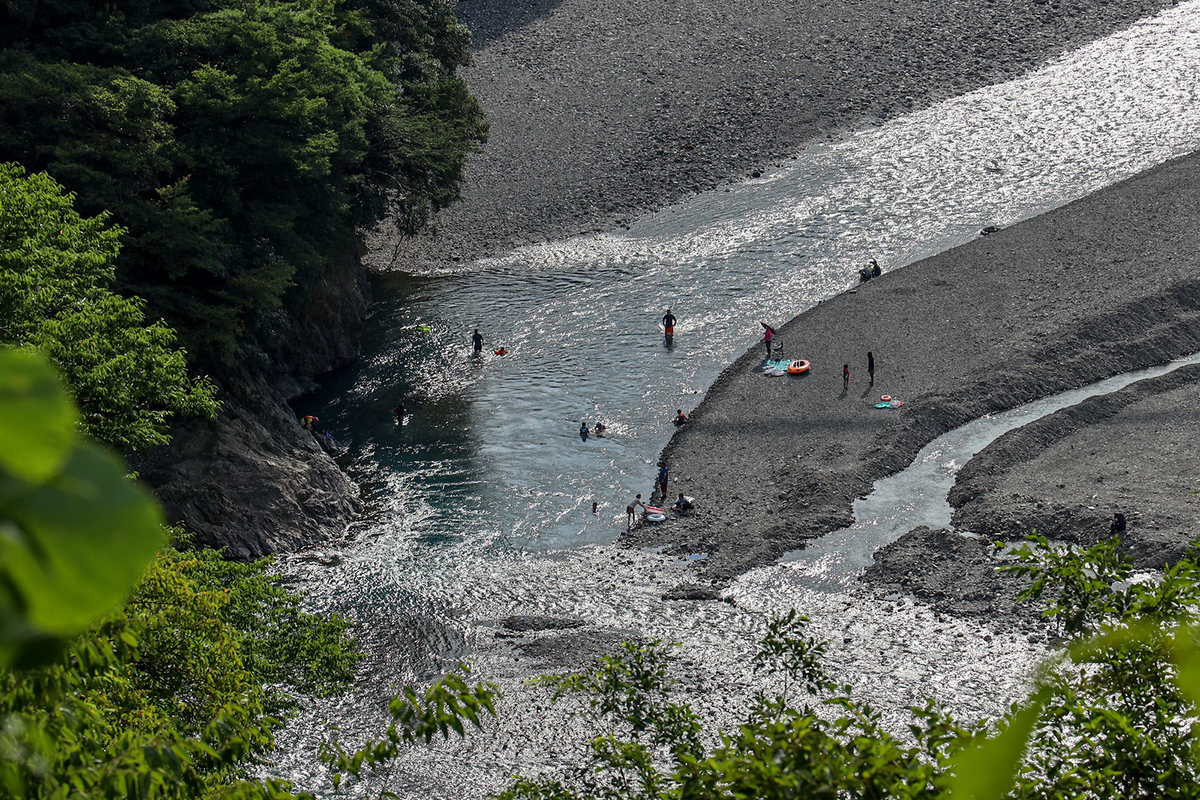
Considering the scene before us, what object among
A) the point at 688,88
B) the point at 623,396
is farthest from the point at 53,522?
the point at 688,88

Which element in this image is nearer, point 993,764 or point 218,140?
point 993,764

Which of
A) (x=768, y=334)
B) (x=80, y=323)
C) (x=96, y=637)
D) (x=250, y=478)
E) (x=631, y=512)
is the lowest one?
(x=631, y=512)

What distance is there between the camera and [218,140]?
129 feet

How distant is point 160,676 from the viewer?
16578 millimetres

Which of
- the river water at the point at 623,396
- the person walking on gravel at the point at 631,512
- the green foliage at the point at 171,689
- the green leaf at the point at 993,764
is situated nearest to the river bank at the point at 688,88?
the river water at the point at 623,396

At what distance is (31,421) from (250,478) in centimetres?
3646

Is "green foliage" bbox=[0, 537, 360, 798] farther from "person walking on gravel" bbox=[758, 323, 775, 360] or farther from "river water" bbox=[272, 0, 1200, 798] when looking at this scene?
"person walking on gravel" bbox=[758, 323, 775, 360]

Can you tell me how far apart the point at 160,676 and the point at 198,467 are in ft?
62.1

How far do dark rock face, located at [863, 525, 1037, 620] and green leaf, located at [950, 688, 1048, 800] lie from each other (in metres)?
30.7

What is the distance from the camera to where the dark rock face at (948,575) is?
3008 centimetres

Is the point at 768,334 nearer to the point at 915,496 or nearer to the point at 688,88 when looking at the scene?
the point at 915,496

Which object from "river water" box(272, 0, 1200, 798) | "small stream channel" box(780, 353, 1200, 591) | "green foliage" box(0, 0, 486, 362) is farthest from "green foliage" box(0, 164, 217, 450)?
"small stream channel" box(780, 353, 1200, 591)

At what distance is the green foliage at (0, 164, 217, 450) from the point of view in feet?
66.4

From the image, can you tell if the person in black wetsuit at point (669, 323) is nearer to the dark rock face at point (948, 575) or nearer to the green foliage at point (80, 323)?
the dark rock face at point (948, 575)
